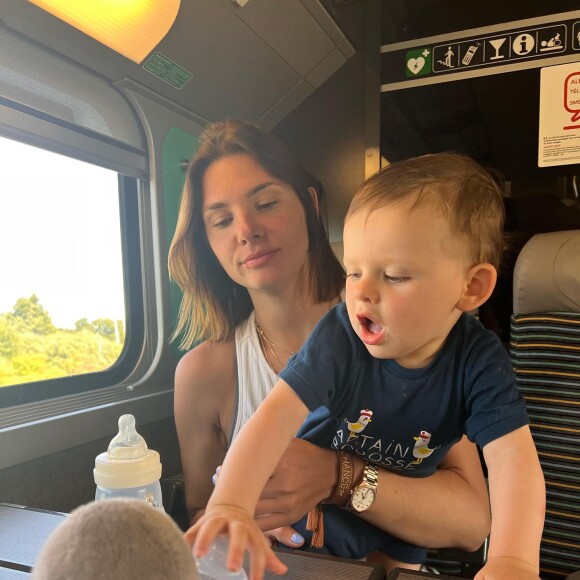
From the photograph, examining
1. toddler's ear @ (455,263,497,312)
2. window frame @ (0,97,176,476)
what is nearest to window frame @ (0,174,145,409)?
window frame @ (0,97,176,476)

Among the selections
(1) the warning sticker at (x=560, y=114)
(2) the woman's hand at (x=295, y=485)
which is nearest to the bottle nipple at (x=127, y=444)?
(2) the woman's hand at (x=295, y=485)

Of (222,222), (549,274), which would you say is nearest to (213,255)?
(222,222)

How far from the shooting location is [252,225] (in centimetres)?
100

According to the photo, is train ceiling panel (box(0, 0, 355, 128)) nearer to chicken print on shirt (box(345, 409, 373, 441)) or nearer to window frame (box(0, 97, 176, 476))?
window frame (box(0, 97, 176, 476))

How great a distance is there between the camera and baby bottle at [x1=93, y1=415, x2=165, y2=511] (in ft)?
2.35

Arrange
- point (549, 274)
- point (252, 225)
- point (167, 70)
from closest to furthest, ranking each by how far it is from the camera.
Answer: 1. point (252, 225)
2. point (167, 70)
3. point (549, 274)

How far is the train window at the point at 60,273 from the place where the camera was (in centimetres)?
97

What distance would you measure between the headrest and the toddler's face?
0.57 m

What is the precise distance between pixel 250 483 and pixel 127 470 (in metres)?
0.19

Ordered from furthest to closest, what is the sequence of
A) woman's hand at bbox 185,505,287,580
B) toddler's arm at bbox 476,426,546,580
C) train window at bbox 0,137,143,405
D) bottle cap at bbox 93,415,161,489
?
train window at bbox 0,137,143,405 < bottle cap at bbox 93,415,161,489 < toddler's arm at bbox 476,426,546,580 < woman's hand at bbox 185,505,287,580

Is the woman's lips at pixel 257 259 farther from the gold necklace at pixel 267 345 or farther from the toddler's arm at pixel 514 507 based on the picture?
the toddler's arm at pixel 514 507

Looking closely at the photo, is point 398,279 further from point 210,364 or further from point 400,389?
point 210,364

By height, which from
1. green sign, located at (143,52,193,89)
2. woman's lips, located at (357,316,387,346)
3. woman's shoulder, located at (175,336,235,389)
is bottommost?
woman's shoulder, located at (175,336,235,389)

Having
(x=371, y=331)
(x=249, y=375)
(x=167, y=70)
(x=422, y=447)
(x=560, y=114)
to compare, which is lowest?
(x=422, y=447)
